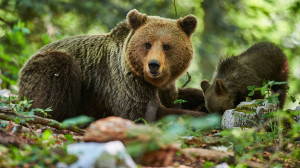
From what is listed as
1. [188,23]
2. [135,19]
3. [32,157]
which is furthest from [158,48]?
[32,157]

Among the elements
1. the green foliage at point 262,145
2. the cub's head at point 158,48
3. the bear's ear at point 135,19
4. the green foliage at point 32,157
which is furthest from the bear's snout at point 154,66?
the green foliage at point 32,157

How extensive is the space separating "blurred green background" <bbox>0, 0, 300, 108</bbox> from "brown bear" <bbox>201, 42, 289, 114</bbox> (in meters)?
2.48

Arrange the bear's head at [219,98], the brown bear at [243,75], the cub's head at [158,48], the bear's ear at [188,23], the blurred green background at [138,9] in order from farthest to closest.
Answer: the blurred green background at [138,9], the brown bear at [243,75], the bear's head at [219,98], the bear's ear at [188,23], the cub's head at [158,48]

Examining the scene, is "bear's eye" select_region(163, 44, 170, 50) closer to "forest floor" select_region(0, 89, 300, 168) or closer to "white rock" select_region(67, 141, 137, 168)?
"forest floor" select_region(0, 89, 300, 168)

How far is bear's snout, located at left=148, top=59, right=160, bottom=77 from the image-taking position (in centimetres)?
470

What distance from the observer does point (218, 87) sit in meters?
6.17

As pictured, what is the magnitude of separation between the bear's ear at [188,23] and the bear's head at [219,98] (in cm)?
121

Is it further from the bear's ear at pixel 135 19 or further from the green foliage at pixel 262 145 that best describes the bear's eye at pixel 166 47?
the green foliage at pixel 262 145

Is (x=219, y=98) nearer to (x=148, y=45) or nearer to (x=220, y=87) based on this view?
(x=220, y=87)

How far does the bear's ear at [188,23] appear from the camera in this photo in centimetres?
532

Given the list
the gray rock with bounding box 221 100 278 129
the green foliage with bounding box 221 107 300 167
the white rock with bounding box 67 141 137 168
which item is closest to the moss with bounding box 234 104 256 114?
the gray rock with bounding box 221 100 278 129

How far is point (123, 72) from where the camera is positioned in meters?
5.28

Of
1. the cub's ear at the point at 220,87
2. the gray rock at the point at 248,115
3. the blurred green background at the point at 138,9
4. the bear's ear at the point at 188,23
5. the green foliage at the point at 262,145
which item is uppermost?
the blurred green background at the point at 138,9

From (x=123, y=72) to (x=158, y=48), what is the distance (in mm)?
712
